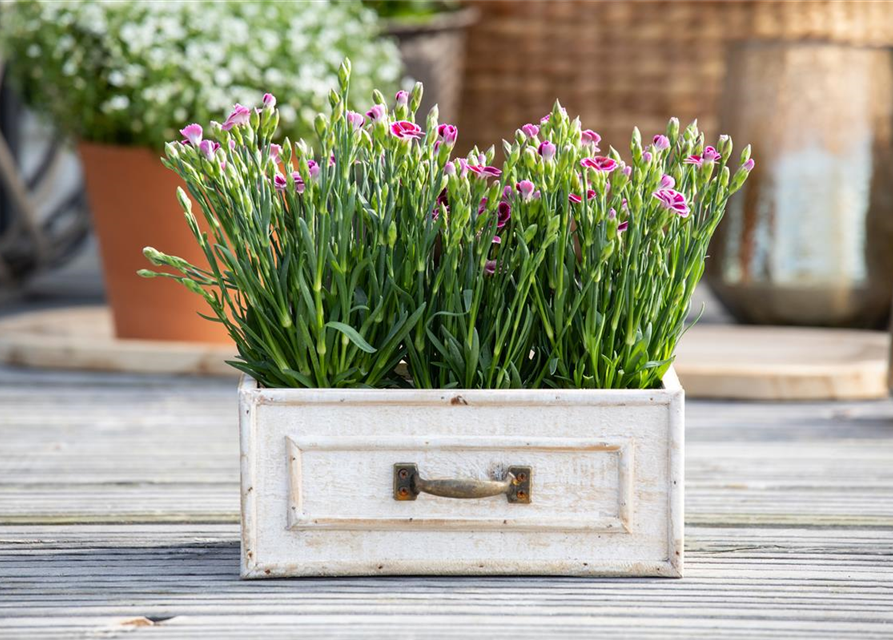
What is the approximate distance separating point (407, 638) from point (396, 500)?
0.49 ft

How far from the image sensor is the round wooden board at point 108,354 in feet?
6.66

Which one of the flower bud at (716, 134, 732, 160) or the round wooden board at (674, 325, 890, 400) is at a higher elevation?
the flower bud at (716, 134, 732, 160)

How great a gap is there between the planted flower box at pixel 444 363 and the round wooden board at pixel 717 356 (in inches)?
34.8

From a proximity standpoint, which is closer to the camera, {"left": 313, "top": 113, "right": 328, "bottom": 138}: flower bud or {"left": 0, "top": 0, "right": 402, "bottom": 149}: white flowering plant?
{"left": 313, "top": 113, "right": 328, "bottom": 138}: flower bud

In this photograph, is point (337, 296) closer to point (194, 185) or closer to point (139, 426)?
point (194, 185)

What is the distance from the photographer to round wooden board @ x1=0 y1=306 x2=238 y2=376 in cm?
203

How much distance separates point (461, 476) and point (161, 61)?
1.16 meters

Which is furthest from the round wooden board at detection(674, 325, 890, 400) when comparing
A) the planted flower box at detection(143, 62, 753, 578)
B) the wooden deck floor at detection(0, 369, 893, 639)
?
the planted flower box at detection(143, 62, 753, 578)

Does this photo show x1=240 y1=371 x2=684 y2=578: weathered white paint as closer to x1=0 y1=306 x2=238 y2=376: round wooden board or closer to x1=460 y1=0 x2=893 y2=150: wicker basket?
x1=0 y1=306 x2=238 y2=376: round wooden board

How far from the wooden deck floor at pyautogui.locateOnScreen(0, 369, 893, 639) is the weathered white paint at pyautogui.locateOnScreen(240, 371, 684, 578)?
0.07ft

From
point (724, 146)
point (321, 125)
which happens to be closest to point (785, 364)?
point (724, 146)

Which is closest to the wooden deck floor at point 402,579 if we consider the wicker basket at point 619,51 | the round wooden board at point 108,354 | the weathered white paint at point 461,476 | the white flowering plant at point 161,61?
the weathered white paint at point 461,476

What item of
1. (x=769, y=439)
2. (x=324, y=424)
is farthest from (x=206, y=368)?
(x=324, y=424)

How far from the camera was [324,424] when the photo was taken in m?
1.03
